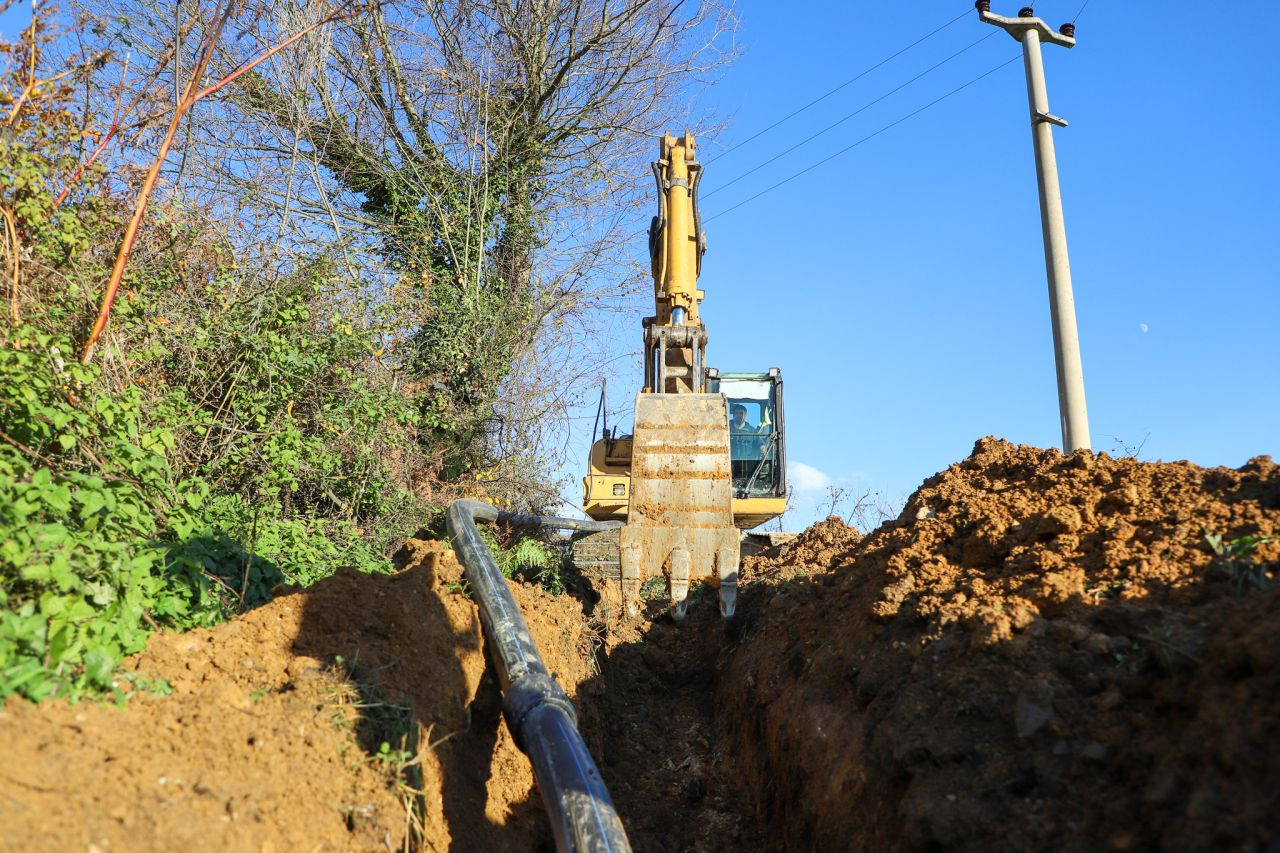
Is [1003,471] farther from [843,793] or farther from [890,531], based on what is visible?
[843,793]

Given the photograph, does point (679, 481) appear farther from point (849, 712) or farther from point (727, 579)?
point (849, 712)

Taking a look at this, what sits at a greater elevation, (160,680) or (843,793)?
(160,680)

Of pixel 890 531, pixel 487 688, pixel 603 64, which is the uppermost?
pixel 603 64

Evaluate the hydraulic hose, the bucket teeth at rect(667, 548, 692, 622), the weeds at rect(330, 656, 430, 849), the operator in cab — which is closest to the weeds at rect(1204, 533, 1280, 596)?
the hydraulic hose

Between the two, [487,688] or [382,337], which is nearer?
[487,688]

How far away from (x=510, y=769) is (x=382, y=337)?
299 inches

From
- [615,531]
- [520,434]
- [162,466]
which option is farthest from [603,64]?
[162,466]

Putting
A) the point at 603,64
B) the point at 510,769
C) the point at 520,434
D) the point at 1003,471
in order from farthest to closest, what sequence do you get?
the point at 603,64 → the point at 520,434 → the point at 1003,471 → the point at 510,769

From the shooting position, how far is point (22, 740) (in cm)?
313

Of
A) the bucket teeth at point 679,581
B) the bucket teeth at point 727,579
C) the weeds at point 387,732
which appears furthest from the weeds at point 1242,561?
the bucket teeth at point 679,581

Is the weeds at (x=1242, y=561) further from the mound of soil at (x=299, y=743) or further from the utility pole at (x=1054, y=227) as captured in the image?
the utility pole at (x=1054, y=227)

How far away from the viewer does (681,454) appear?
9.26 metres

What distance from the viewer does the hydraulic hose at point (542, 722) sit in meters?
4.28

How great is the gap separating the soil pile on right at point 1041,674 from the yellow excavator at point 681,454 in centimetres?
197
